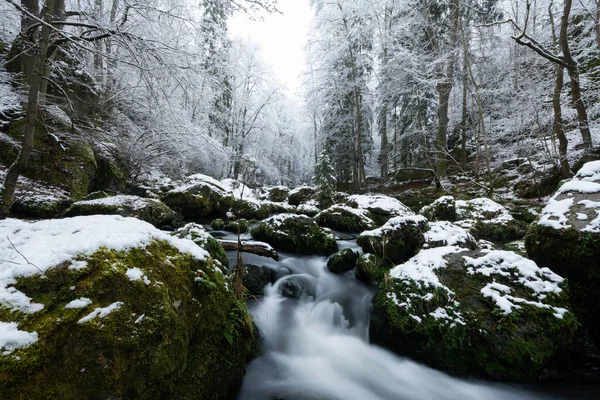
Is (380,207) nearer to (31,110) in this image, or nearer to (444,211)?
(444,211)

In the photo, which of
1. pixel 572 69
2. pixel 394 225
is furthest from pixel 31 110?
pixel 572 69

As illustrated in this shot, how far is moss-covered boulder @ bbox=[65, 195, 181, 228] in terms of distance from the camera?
5.55 m

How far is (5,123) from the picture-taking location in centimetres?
604

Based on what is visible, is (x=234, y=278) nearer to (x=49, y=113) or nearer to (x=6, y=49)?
(x=49, y=113)

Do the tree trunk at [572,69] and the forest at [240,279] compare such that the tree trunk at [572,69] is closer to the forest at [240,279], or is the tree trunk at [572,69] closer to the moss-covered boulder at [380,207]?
the forest at [240,279]

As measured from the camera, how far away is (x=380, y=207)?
9.12 meters

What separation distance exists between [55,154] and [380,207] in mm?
9235

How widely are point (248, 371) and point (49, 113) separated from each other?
7.38 metres

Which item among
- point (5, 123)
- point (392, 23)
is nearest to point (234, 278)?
point (5, 123)

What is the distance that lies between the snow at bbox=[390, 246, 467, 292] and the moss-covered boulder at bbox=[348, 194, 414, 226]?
4.71m

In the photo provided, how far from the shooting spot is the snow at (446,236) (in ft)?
16.6

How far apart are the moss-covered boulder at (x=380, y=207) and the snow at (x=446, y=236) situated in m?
2.99

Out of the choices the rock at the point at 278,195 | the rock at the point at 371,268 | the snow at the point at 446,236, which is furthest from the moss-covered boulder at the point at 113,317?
the rock at the point at 278,195

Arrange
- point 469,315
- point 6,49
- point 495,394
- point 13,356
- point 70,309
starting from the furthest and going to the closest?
point 6,49, point 469,315, point 495,394, point 70,309, point 13,356
